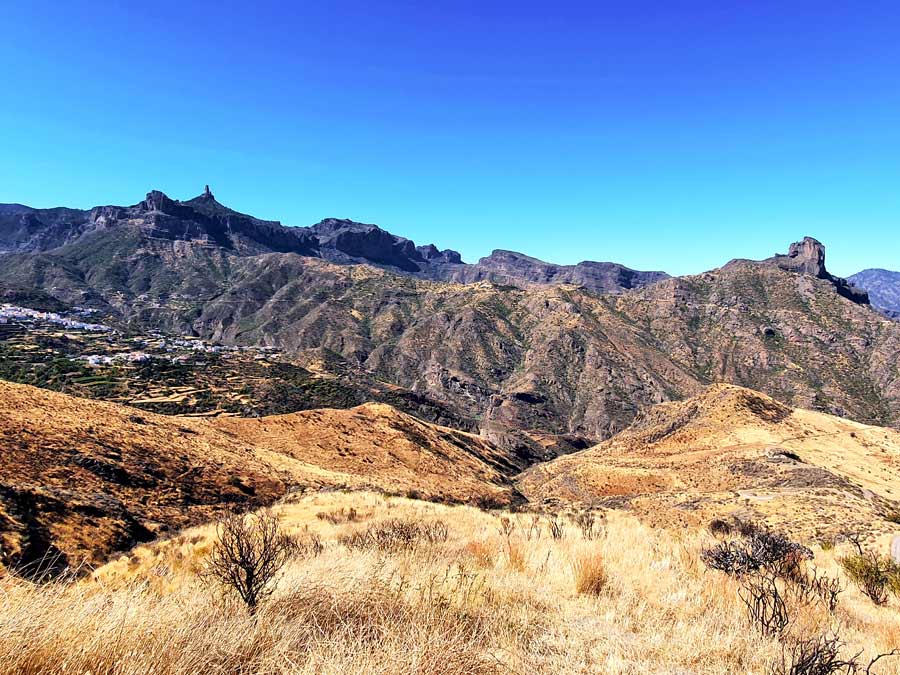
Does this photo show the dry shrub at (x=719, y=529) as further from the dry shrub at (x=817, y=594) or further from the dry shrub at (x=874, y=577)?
the dry shrub at (x=817, y=594)

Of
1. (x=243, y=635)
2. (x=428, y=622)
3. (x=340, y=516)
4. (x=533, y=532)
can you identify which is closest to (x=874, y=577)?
(x=533, y=532)

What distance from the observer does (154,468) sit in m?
25.2

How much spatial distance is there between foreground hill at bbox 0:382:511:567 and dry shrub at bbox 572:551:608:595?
7889 millimetres

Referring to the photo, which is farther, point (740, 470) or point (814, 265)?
point (814, 265)

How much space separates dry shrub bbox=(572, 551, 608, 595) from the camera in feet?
16.6

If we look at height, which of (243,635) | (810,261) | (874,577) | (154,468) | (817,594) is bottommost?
(154,468)

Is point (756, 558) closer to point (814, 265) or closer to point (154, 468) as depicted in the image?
point (154, 468)

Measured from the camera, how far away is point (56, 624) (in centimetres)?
238

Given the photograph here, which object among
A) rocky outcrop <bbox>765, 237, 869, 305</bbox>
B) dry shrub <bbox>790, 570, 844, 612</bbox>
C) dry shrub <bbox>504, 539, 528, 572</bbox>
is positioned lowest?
dry shrub <bbox>504, 539, 528, 572</bbox>

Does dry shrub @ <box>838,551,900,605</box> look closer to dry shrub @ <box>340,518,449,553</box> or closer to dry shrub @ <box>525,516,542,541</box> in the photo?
dry shrub @ <box>525,516,542,541</box>

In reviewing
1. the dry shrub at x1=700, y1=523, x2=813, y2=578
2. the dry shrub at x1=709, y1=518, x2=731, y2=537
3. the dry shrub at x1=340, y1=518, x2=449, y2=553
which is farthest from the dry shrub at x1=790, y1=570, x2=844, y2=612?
the dry shrub at x1=709, y1=518, x2=731, y2=537

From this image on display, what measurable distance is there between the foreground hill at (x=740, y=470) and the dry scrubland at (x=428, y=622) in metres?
22.2

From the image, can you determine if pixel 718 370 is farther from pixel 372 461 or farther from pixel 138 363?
pixel 138 363

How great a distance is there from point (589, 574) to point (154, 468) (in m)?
27.2
